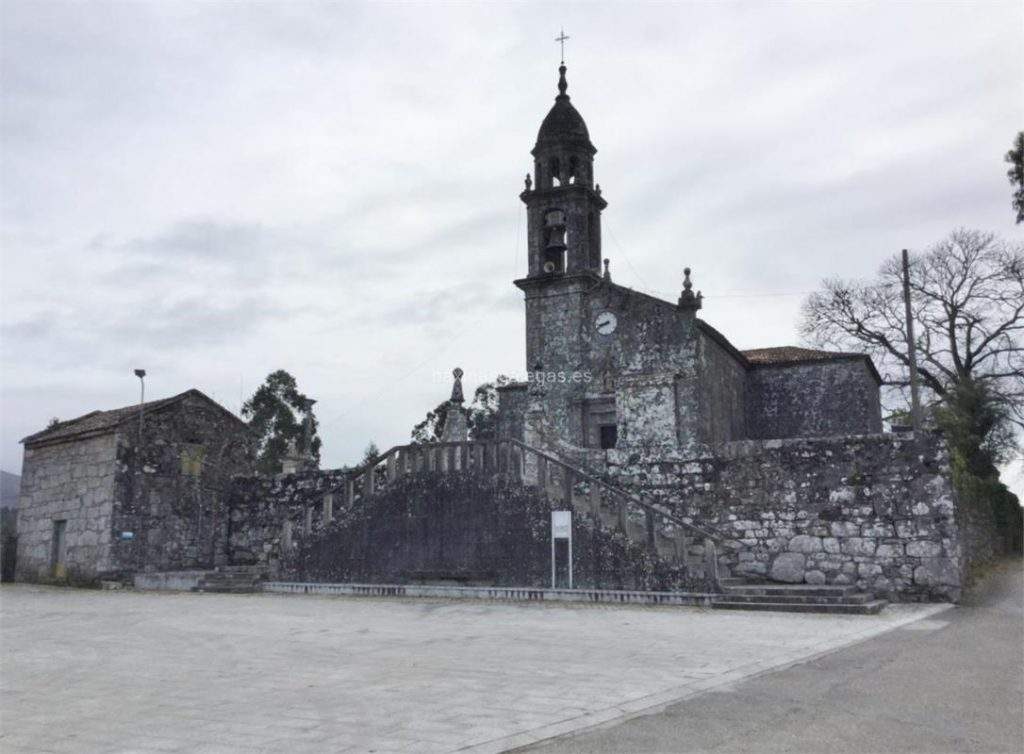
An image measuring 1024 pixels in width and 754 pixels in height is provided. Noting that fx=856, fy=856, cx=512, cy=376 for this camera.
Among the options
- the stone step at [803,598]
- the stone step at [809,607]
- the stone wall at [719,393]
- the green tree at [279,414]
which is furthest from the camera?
the green tree at [279,414]

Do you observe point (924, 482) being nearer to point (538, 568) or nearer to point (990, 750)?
point (538, 568)

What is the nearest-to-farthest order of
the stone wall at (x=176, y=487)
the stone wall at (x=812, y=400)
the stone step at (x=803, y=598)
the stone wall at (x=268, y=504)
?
the stone step at (x=803, y=598) → the stone wall at (x=176, y=487) → the stone wall at (x=268, y=504) → the stone wall at (x=812, y=400)

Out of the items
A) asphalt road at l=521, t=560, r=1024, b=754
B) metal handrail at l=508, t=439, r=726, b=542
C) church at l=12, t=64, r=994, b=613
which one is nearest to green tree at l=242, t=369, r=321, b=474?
church at l=12, t=64, r=994, b=613

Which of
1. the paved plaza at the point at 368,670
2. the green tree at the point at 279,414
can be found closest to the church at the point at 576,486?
the paved plaza at the point at 368,670

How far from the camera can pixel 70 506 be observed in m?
20.4

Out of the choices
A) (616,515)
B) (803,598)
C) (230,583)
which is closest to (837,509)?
(803,598)

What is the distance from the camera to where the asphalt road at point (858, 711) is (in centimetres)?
505

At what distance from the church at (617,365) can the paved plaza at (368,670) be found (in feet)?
36.5

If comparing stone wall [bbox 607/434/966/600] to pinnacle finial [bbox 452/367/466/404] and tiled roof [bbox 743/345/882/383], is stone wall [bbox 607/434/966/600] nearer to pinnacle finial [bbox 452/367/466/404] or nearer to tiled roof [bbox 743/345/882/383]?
pinnacle finial [bbox 452/367/466/404]

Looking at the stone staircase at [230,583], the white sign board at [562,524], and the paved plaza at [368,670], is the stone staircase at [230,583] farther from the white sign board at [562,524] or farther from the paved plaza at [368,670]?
the white sign board at [562,524]

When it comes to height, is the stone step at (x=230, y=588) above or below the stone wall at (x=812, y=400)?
below

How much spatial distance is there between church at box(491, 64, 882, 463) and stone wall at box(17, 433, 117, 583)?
10.9 metres

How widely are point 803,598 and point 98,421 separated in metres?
16.7

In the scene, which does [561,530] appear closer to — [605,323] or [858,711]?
[858,711]
